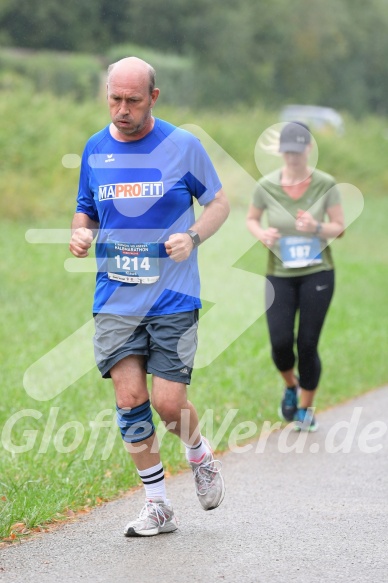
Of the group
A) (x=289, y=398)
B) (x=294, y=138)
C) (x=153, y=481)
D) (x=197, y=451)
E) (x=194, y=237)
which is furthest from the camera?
(x=289, y=398)

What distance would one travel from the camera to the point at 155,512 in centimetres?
553

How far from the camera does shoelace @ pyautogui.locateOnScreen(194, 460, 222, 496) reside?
570 centimetres

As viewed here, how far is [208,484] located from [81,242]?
1.39 m

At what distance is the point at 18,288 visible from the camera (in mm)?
15102

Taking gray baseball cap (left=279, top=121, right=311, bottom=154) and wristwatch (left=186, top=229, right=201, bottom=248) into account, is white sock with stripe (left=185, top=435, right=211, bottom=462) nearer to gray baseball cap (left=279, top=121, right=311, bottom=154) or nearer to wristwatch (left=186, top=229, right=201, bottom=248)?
wristwatch (left=186, top=229, right=201, bottom=248)

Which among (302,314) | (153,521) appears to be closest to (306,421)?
(302,314)

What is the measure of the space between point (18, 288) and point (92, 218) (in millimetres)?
9587

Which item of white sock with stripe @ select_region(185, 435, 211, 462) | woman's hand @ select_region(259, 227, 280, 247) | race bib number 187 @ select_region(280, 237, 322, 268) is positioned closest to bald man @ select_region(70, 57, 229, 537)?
white sock with stripe @ select_region(185, 435, 211, 462)

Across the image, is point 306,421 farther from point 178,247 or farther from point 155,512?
point 178,247

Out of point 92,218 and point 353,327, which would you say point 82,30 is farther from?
point 92,218

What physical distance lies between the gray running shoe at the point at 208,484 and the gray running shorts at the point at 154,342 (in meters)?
0.53

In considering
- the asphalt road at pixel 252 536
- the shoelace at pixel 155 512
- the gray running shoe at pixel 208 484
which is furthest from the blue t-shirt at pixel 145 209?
the asphalt road at pixel 252 536

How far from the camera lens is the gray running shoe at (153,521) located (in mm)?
5484

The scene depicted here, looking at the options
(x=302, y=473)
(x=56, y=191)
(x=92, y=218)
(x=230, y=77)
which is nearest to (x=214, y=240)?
(x=56, y=191)
